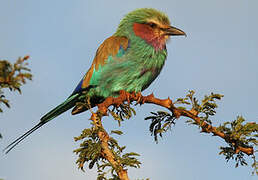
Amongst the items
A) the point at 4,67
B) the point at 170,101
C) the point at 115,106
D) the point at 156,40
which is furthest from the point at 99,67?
the point at 4,67

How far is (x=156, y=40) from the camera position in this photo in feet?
23.4

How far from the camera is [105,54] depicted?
23.0ft

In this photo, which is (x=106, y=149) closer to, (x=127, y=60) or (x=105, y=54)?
(x=127, y=60)

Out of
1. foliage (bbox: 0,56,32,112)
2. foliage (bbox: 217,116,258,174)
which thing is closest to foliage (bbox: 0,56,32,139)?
foliage (bbox: 0,56,32,112)

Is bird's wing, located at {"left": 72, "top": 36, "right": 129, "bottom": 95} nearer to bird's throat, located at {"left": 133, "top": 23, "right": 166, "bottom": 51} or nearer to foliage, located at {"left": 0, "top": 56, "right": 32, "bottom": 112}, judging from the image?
bird's throat, located at {"left": 133, "top": 23, "right": 166, "bottom": 51}

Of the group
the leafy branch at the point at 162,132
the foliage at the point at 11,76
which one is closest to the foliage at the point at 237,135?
the leafy branch at the point at 162,132

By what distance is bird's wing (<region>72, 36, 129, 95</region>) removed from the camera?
22.4 ft

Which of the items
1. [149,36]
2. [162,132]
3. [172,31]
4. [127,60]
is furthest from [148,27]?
[162,132]

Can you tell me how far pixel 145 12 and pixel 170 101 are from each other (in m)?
3.60

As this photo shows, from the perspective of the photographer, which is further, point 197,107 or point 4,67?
point 197,107

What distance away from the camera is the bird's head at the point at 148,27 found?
716cm

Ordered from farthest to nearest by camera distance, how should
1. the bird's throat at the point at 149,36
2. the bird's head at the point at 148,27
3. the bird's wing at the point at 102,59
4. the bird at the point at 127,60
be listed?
the bird's head at the point at 148,27, the bird's throat at the point at 149,36, the bird's wing at the point at 102,59, the bird at the point at 127,60

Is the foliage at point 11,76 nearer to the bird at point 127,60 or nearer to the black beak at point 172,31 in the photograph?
the bird at point 127,60

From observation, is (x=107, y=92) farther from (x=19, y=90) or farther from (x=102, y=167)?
(x=19, y=90)
